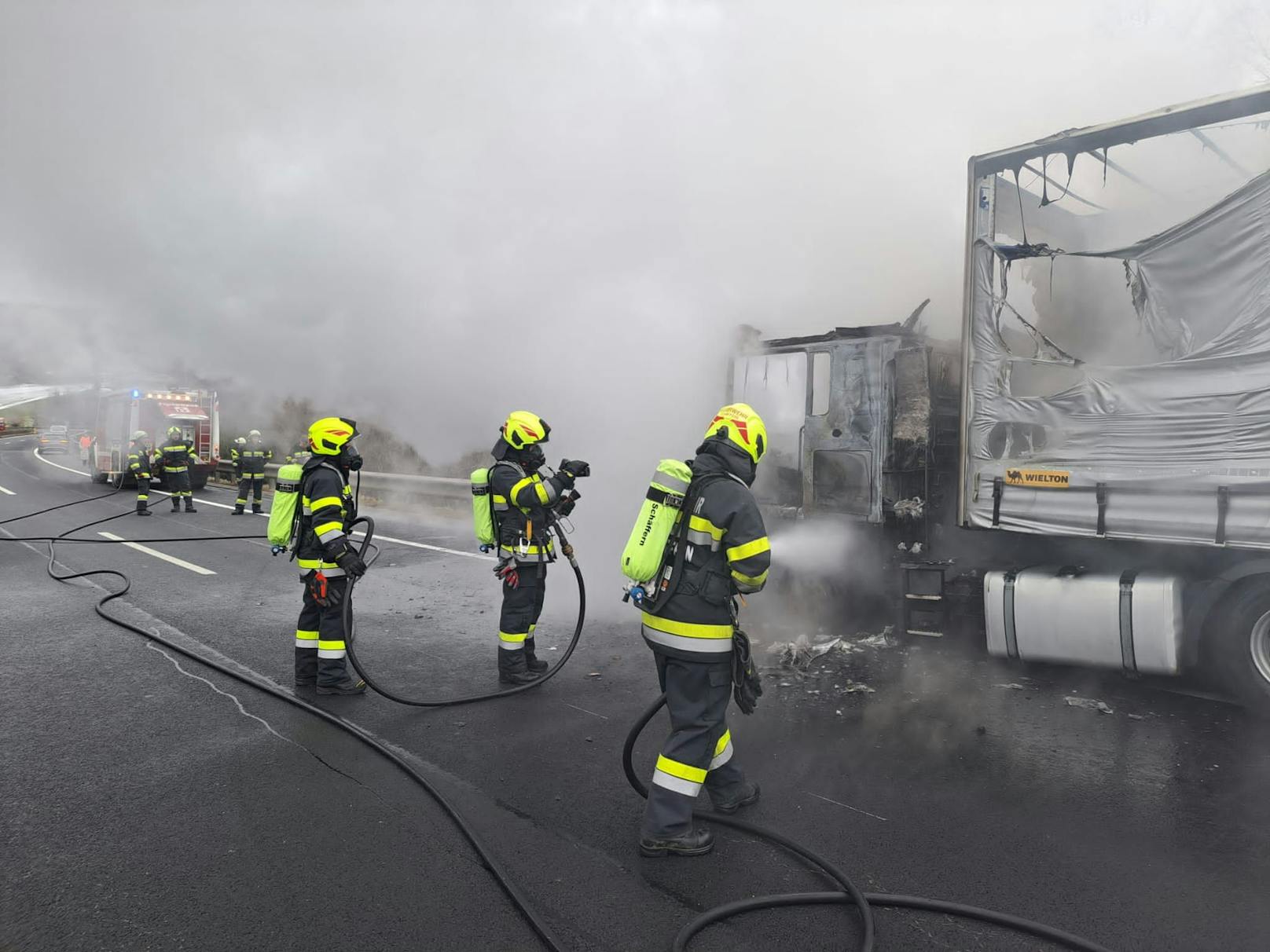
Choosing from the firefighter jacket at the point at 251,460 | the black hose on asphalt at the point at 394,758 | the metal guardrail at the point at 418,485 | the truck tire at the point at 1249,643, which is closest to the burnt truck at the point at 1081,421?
the truck tire at the point at 1249,643

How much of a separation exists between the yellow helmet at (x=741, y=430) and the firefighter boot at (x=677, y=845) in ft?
4.69

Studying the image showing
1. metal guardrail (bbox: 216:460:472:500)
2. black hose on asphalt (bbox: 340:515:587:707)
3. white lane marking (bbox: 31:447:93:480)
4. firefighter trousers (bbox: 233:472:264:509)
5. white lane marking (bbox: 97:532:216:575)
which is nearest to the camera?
black hose on asphalt (bbox: 340:515:587:707)

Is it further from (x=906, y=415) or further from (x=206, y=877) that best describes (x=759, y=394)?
(x=206, y=877)

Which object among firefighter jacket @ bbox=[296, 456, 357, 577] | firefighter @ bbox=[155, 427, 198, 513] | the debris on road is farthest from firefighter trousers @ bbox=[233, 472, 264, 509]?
the debris on road

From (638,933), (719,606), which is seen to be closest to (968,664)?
(719,606)

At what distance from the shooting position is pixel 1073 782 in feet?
11.3

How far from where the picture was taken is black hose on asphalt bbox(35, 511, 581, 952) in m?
2.43

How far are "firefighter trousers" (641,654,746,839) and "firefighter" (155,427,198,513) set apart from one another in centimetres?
1418

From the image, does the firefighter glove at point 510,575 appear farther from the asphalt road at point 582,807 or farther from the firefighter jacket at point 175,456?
the firefighter jacket at point 175,456

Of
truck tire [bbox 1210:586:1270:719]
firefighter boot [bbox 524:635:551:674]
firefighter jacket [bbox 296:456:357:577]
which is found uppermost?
firefighter jacket [bbox 296:456:357:577]

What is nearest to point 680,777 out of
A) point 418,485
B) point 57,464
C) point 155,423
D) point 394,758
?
point 394,758

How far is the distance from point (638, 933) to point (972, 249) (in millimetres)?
4465

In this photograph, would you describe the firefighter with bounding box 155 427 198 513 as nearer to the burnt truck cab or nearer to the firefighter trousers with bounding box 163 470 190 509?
the firefighter trousers with bounding box 163 470 190 509

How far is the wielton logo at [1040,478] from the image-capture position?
183 inches
